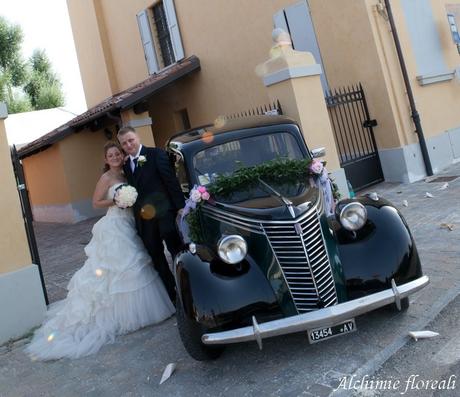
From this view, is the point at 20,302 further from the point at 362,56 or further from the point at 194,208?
the point at 362,56

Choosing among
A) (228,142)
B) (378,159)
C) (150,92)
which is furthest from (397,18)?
(228,142)

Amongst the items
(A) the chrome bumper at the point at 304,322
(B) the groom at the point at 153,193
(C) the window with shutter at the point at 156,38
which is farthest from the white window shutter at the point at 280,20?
(A) the chrome bumper at the point at 304,322

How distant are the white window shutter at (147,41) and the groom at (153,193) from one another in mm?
9524

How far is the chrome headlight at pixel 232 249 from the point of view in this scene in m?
3.28

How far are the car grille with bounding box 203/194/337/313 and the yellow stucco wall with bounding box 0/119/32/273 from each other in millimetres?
2824

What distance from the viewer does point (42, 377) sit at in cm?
392

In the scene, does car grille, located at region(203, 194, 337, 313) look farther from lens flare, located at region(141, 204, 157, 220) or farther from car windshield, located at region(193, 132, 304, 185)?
lens flare, located at region(141, 204, 157, 220)

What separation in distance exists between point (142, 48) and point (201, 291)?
12191 millimetres

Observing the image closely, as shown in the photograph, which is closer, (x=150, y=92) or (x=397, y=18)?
(x=397, y=18)

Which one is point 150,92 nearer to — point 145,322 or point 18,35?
point 145,322

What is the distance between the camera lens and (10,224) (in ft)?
16.2

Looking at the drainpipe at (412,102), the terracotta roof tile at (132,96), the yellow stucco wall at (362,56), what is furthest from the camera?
the terracotta roof tile at (132,96)

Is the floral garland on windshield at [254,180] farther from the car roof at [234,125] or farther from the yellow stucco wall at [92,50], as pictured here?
the yellow stucco wall at [92,50]

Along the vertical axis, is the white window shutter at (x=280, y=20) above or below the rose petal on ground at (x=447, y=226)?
above
